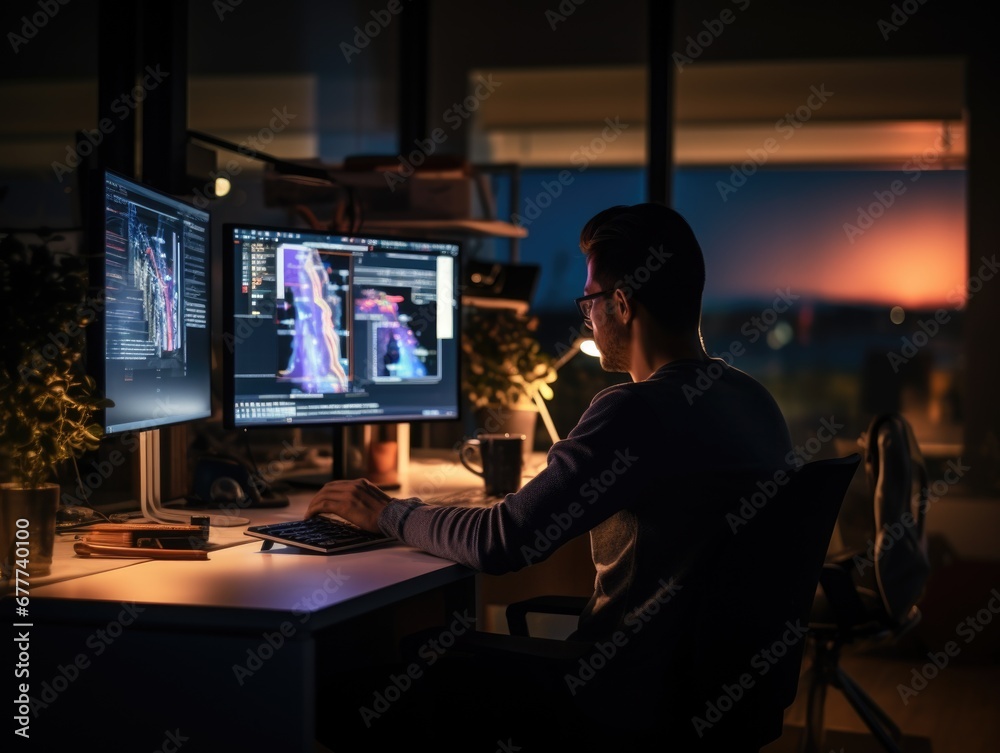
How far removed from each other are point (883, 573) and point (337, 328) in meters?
1.50

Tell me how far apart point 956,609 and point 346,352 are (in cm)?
282

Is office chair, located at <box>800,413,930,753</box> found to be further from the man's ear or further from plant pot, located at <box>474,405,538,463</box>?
the man's ear

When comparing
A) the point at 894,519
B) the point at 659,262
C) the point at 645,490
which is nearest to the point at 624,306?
the point at 659,262

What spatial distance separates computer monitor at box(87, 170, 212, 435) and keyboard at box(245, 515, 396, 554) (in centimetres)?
30

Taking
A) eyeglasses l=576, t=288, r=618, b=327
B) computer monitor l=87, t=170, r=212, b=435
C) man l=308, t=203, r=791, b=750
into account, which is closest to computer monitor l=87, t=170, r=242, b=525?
computer monitor l=87, t=170, r=212, b=435

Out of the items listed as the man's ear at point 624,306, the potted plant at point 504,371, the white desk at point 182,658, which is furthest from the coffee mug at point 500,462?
the white desk at point 182,658

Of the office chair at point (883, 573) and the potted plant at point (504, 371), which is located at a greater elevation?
the potted plant at point (504, 371)

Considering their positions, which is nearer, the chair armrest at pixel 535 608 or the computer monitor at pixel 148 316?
the computer monitor at pixel 148 316

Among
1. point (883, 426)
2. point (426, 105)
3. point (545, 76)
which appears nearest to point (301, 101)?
point (426, 105)

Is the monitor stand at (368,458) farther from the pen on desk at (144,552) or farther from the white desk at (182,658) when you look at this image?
the white desk at (182,658)

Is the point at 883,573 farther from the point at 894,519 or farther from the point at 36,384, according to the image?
the point at 36,384

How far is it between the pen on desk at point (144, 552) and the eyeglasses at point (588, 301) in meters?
0.74

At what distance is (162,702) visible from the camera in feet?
4.47

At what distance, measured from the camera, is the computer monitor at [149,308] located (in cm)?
162
